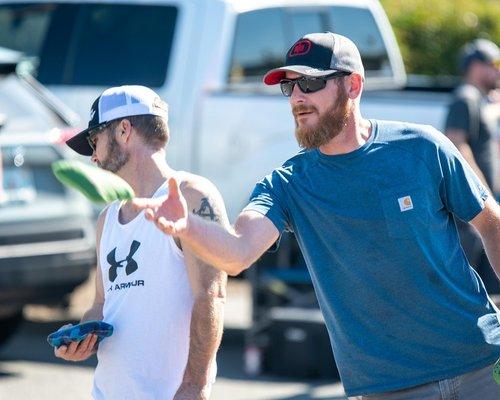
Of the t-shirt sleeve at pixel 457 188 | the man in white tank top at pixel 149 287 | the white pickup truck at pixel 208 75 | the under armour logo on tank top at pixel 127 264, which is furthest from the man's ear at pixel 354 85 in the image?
the white pickup truck at pixel 208 75

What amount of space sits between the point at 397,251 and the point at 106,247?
98 centimetres

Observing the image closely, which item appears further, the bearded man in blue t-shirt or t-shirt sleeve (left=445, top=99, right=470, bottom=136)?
t-shirt sleeve (left=445, top=99, right=470, bottom=136)

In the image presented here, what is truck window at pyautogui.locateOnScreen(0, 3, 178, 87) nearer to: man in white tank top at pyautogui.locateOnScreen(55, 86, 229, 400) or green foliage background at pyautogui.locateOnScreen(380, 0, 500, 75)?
man in white tank top at pyautogui.locateOnScreen(55, 86, 229, 400)

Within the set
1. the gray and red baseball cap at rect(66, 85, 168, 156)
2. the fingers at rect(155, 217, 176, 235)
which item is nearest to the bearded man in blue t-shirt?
the gray and red baseball cap at rect(66, 85, 168, 156)

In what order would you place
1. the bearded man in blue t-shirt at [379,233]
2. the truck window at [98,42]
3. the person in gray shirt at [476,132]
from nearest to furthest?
the bearded man in blue t-shirt at [379,233] < the person in gray shirt at [476,132] < the truck window at [98,42]

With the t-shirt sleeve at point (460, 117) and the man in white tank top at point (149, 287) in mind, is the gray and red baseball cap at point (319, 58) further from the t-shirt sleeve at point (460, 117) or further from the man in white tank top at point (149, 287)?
the t-shirt sleeve at point (460, 117)

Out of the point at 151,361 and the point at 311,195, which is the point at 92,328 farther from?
the point at 311,195

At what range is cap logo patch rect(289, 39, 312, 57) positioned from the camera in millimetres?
4051

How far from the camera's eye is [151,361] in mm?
4168

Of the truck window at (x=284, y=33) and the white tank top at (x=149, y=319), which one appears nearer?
the white tank top at (x=149, y=319)

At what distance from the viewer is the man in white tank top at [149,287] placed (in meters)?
4.14

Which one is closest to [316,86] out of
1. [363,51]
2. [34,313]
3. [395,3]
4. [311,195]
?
[311,195]

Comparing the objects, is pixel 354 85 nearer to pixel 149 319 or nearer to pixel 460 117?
pixel 149 319

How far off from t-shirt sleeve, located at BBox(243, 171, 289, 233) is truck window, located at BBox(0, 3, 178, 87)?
217 inches
